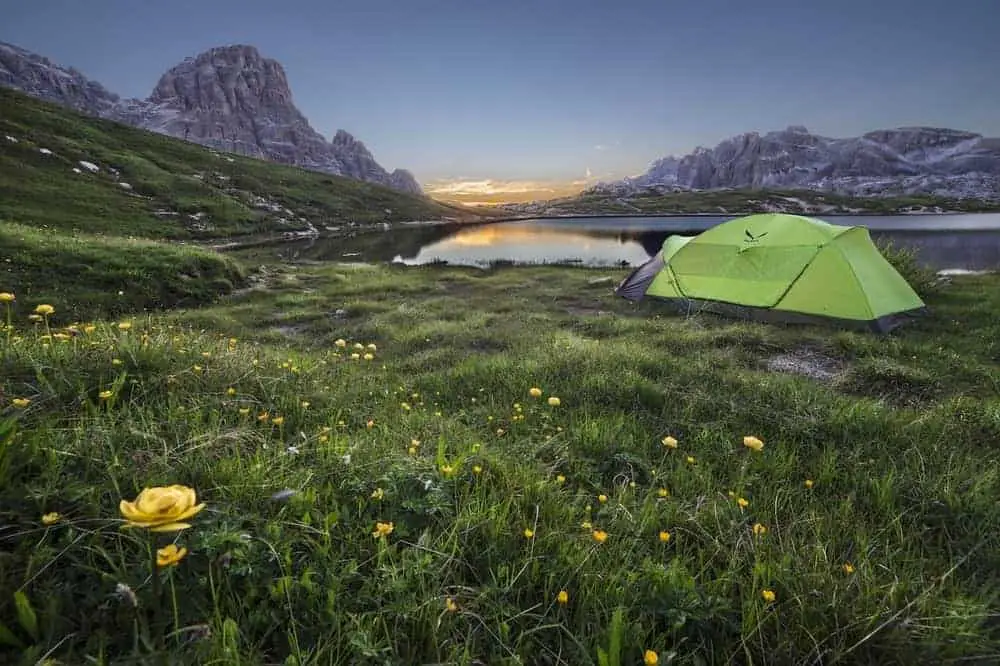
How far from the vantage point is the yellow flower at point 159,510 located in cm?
145

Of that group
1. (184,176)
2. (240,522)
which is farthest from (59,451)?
(184,176)

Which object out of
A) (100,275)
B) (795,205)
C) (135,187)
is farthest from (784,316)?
(795,205)

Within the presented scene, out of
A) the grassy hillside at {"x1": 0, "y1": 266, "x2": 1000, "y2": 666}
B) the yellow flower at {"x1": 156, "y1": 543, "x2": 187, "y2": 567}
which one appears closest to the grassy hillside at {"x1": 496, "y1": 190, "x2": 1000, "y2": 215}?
the grassy hillside at {"x1": 0, "y1": 266, "x2": 1000, "y2": 666}

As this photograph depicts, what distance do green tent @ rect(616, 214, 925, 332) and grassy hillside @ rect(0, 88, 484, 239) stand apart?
42.7 metres

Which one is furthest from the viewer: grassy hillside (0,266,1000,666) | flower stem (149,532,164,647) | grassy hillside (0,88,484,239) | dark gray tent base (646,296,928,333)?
grassy hillside (0,88,484,239)

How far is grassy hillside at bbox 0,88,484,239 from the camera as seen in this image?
1688 inches

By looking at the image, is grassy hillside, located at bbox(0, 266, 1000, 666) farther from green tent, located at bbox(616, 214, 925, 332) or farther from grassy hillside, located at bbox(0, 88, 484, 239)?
grassy hillside, located at bbox(0, 88, 484, 239)

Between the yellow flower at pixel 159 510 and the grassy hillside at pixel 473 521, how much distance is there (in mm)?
473

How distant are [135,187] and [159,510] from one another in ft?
249

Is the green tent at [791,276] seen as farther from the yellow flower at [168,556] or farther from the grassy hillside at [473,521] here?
the yellow flower at [168,556]

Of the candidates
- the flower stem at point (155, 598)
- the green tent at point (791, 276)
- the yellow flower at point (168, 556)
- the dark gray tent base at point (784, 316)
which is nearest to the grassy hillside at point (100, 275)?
the flower stem at point (155, 598)

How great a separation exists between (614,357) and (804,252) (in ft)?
30.5

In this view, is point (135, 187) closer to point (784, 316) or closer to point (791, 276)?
point (791, 276)

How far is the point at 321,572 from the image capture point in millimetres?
2455
